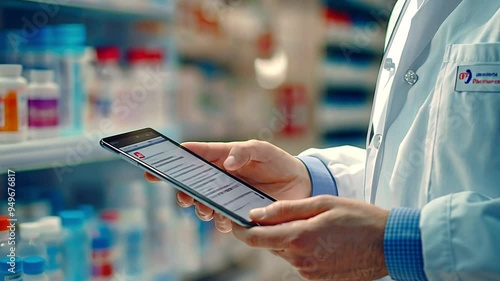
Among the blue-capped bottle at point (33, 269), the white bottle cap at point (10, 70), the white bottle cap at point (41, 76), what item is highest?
the white bottle cap at point (10, 70)

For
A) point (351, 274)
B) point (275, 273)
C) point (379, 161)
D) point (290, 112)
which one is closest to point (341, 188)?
point (379, 161)

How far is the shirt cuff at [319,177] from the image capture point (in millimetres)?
1142

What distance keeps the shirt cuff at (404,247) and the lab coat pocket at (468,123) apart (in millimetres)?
132

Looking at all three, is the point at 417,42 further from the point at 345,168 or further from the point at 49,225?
the point at 49,225

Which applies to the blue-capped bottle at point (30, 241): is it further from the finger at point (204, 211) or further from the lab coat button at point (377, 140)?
the lab coat button at point (377, 140)

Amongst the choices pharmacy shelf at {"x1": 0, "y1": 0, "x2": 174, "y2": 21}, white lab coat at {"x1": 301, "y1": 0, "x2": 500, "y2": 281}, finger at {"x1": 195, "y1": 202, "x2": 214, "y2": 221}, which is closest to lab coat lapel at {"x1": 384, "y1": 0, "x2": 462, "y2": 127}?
white lab coat at {"x1": 301, "y1": 0, "x2": 500, "y2": 281}

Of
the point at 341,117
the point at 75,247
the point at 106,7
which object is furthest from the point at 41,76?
the point at 341,117

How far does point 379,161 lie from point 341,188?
0.66 feet

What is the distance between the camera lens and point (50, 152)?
1242mm

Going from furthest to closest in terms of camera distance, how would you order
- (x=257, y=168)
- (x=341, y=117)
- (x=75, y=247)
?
(x=341, y=117) < (x=75, y=247) < (x=257, y=168)

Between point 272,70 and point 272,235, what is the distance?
246 cm

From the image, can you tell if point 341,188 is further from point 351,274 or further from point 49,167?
point 49,167

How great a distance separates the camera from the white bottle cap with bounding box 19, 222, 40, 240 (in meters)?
1.18

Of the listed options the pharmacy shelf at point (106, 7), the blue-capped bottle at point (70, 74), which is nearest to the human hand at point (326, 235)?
the blue-capped bottle at point (70, 74)
